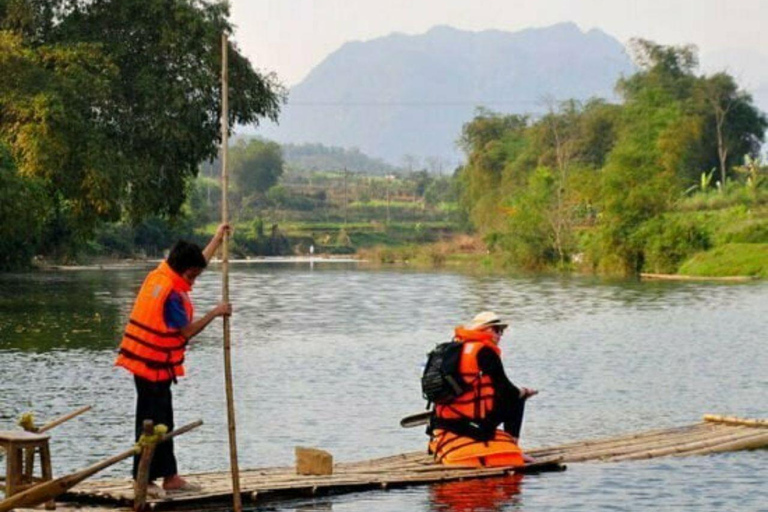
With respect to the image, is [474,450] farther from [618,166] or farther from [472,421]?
[618,166]

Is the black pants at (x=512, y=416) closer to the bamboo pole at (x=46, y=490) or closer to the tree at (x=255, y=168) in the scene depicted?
the bamboo pole at (x=46, y=490)

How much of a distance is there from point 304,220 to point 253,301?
9460cm

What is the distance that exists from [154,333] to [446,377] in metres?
2.94

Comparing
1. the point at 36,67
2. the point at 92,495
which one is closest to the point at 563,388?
the point at 92,495

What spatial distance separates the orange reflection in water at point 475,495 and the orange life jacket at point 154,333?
2858 mm

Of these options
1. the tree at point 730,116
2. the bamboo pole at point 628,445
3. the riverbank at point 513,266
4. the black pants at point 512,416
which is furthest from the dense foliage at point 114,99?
the tree at point 730,116

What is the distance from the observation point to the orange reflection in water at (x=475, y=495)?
14.2m

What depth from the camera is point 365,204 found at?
531 feet

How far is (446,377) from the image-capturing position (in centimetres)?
1447

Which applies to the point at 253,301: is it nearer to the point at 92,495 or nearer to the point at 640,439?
the point at 640,439

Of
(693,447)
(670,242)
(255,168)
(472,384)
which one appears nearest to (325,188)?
(255,168)

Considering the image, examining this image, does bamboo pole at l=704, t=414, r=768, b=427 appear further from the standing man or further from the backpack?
the standing man

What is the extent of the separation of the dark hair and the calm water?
2.34 meters

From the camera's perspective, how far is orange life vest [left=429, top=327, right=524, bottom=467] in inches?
570
